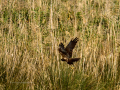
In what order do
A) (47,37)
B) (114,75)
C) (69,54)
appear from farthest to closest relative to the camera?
(47,37) → (114,75) → (69,54)

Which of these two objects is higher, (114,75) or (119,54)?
(119,54)

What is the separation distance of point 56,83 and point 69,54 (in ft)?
1.24

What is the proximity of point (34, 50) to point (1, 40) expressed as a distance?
54 cm

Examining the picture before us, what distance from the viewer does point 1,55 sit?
264 centimetres

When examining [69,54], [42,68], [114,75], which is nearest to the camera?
[69,54]

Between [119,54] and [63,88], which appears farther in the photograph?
[119,54]

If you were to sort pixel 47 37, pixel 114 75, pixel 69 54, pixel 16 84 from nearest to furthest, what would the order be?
pixel 69 54 → pixel 16 84 → pixel 114 75 → pixel 47 37

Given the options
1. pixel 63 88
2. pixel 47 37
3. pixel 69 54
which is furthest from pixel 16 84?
pixel 47 37

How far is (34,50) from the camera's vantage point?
259 centimetres

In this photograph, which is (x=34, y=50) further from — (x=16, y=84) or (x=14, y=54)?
(x=16, y=84)

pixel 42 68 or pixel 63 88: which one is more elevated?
pixel 42 68

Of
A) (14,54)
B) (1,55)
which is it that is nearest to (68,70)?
(14,54)

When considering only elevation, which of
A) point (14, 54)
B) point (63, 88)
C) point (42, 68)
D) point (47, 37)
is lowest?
point (63, 88)

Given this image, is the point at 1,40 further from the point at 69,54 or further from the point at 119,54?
the point at 119,54
